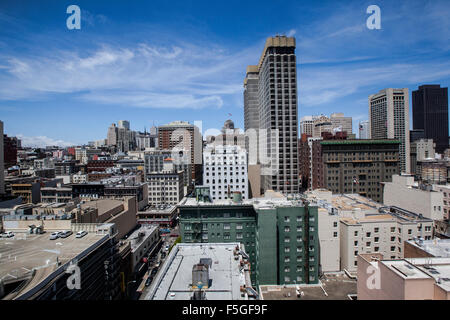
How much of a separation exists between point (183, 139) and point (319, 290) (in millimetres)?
64886

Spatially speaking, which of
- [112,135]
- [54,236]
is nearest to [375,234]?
[54,236]

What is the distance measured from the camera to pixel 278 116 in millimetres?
40438

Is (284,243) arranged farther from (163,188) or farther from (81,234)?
(163,188)

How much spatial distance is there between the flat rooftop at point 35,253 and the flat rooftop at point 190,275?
13.0ft

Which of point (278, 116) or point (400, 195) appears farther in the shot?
point (278, 116)

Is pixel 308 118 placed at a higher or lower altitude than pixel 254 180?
higher

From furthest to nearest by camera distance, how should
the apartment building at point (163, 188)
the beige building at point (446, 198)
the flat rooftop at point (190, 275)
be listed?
1. the apartment building at point (163, 188)
2. the beige building at point (446, 198)
3. the flat rooftop at point (190, 275)

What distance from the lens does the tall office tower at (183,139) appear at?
73.1m

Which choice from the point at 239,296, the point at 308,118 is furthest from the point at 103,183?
the point at 308,118

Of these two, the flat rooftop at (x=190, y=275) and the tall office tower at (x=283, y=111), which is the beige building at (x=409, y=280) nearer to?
the flat rooftop at (x=190, y=275)

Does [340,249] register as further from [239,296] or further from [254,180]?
[254,180]

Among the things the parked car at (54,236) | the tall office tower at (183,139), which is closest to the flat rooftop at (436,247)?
the parked car at (54,236)
